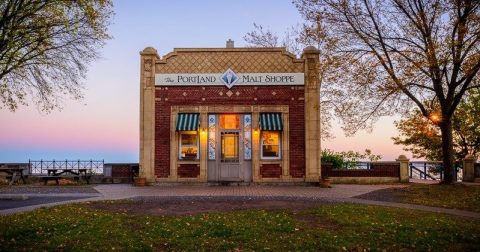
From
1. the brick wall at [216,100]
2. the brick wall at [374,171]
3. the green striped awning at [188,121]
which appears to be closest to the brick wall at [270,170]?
the brick wall at [216,100]

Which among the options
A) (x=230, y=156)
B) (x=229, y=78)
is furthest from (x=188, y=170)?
(x=229, y=78)

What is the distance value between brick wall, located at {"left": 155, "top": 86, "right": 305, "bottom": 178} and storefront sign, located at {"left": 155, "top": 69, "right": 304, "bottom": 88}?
0.84 ft

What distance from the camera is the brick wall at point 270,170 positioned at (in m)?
21.3

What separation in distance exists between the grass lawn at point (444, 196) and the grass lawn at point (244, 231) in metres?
2.97

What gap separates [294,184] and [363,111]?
4937 millimetres

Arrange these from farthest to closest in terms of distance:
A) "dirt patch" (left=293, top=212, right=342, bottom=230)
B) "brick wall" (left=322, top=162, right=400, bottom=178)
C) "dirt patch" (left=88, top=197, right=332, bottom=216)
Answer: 1. "brick wall" (left=322, top=162, right=400, bottom=178)
2. "dirt patch" (left=88, top=197, right=332, bottom=216)
3. "dirt patch" (left=293, top=212, right=342, bottom=230)

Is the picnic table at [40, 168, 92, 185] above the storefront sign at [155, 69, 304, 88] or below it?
below

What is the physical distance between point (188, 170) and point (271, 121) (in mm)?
4899

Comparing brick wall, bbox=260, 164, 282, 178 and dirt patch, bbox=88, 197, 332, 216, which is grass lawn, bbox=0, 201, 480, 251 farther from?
brick wall, bbox=260, 164, 282, 178

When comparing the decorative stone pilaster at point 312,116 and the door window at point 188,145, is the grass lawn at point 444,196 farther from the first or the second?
the door window at point 188,145

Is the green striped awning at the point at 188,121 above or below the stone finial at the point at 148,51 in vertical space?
below

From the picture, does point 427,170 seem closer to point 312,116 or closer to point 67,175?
point 312,116

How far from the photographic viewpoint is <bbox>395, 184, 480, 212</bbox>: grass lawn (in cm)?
1437

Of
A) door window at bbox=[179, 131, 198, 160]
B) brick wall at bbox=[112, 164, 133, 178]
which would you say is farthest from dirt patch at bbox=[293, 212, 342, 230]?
A: brick wall at bbox=[112, 164, 133, 178]
